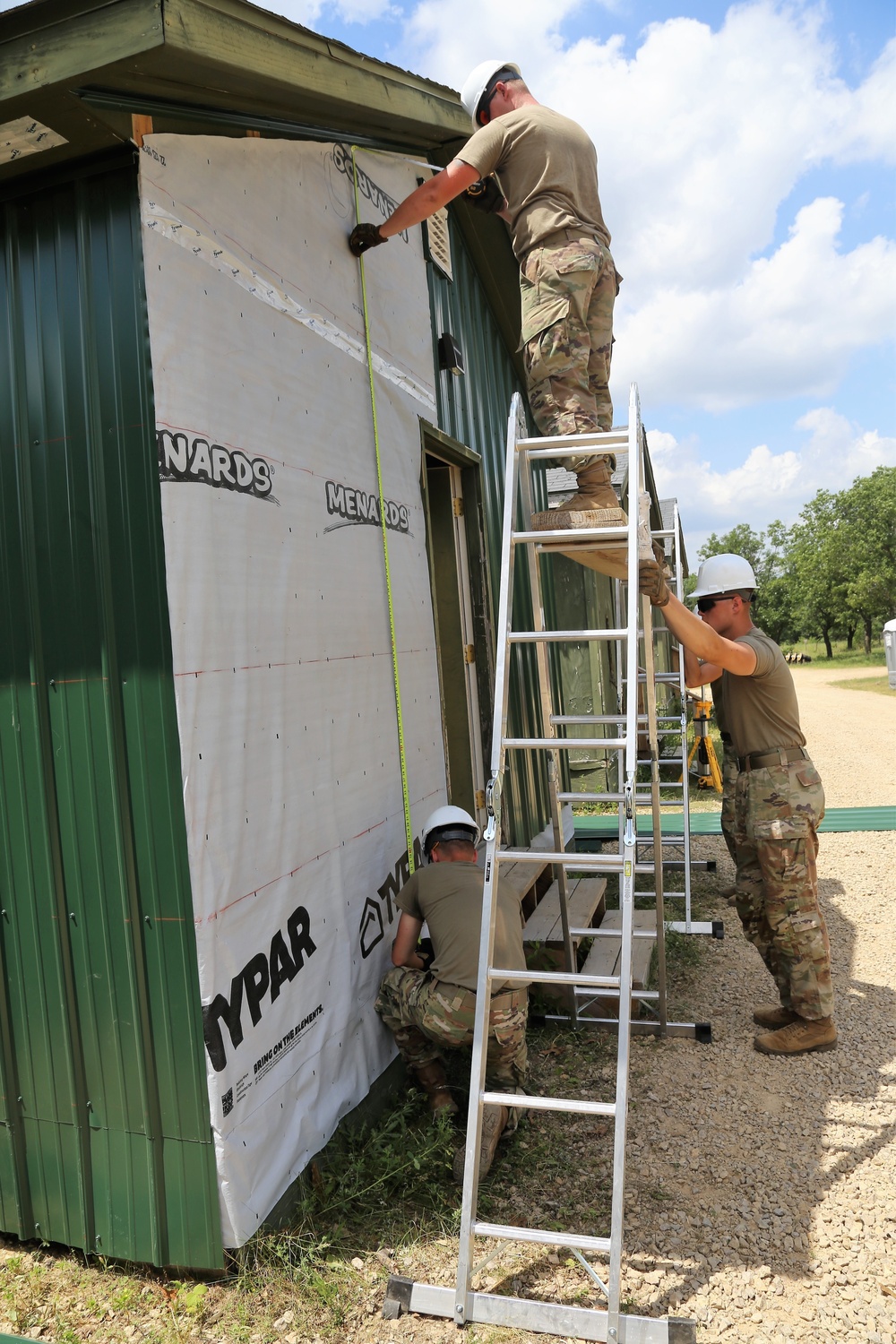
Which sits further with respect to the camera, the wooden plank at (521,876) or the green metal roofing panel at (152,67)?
the wooden plank at (521,876)

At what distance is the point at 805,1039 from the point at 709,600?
2155 millimetres

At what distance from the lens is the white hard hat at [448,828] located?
3943 mm

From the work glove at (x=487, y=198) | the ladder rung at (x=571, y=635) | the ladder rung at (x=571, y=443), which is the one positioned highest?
the work glove at (x=487, y=198)

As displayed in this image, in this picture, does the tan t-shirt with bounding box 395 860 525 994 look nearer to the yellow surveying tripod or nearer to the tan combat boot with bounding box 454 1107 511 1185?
the tan combat boot with bounding box 454 1107 511 1185

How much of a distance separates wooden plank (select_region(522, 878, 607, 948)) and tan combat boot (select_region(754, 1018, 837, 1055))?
41.6 inches

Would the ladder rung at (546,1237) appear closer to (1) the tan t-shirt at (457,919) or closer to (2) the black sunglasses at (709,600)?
(1) the tan t-shirt at (457,919)

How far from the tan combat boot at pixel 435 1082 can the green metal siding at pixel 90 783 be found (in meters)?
1.17

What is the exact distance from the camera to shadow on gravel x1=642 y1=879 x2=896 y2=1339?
2.83 metres

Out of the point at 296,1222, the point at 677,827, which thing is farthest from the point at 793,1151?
the point at 677,827

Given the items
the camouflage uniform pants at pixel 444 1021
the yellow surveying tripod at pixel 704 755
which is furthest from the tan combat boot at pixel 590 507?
the yellow surveying tripod at pixel 704 755

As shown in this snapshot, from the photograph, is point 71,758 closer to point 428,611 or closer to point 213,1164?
point 213,1164

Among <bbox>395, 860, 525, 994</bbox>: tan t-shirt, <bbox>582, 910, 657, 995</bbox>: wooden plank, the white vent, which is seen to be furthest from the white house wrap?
<bbox>582, 910, 657, 995</bbox>: wooden plank

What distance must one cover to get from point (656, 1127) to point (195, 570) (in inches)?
114

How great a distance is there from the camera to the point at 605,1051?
4375mm
